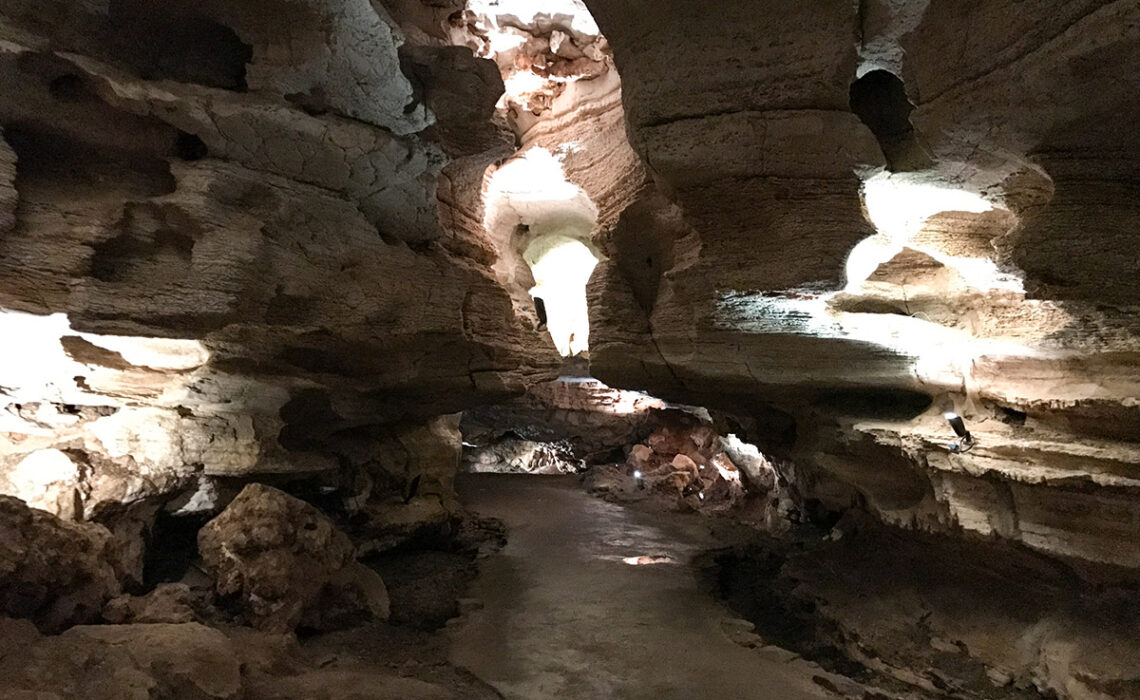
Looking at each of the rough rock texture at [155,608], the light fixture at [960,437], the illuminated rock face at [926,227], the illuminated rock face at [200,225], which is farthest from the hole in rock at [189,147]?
the light fixture at [960,437]

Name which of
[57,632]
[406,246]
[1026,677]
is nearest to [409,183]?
[406,246]

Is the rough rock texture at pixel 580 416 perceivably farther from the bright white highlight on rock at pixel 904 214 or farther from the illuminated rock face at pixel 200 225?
the bright white highlight on rock at pixel 904 214

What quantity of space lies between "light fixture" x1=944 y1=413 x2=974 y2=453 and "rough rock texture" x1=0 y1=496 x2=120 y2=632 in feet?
24.7

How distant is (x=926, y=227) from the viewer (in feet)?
17.3

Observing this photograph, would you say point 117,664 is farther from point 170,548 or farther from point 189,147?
point 189,147

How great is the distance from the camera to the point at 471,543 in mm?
10422

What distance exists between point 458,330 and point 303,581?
3.38 metres

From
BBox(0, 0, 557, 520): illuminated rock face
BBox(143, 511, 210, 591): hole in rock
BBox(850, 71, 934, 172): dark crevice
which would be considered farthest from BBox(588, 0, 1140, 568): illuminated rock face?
BBox(143, 511, 210, 591): hole in rock

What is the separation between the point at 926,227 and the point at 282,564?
23.0 ft

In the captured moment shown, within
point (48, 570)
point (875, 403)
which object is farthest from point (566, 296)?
point (48, 570)

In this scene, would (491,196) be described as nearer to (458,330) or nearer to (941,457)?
(458,330)

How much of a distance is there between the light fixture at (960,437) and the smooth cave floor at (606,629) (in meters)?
2.58

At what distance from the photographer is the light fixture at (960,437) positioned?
5.57 meters

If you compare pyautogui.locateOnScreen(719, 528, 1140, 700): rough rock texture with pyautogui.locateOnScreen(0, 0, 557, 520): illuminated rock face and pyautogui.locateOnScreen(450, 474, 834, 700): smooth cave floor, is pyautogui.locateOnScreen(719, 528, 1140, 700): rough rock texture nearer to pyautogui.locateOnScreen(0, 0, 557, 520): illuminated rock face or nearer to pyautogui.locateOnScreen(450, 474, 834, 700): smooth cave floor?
pyautogui.locateOnScreen(450, 474, 834, 700): smooth cave floor
